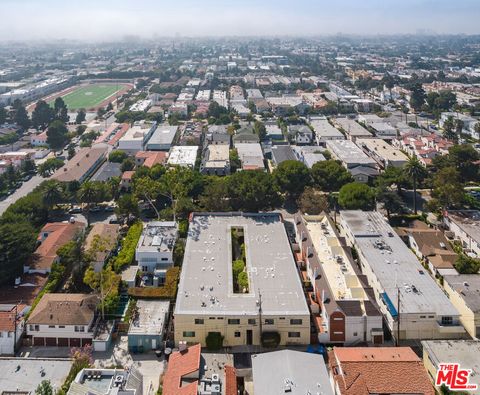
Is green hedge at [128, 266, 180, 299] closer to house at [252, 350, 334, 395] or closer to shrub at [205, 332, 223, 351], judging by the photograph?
shrub at [205, 332, 223, 351]

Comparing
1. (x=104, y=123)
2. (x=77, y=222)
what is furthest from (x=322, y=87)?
(x=77, y=222)

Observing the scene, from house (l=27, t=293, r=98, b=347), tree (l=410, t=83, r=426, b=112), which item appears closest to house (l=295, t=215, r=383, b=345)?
house (l=27, t=293, r=98, b=347)

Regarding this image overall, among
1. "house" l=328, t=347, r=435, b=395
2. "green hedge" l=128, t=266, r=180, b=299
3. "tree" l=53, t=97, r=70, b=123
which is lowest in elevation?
"tree" l=53, t=97, r=70, b=123

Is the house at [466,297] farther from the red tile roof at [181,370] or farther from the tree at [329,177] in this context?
the tree at [329,177]

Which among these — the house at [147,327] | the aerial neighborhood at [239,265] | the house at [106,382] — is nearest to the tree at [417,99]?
the aerial neighborhood at [239,265]

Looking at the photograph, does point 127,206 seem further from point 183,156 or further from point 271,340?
point 271,340

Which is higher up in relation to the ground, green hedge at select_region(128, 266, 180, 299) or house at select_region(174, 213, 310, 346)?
house at select_region(174, 213, 310, 346)

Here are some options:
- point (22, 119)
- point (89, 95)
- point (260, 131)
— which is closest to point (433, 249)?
point (260, 131)
